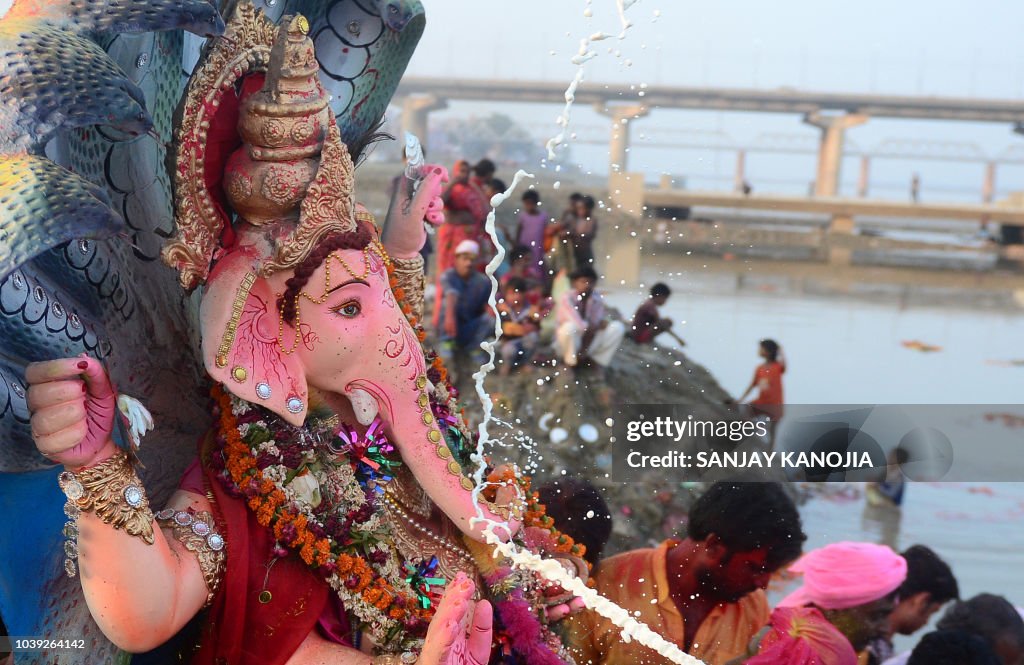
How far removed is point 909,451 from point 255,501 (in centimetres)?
349

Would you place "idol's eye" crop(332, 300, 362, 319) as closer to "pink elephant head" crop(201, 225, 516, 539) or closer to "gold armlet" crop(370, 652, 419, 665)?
"pink elephant head" crop(201, 225, 516, 539)

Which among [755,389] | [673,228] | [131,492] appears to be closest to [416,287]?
[131,492]

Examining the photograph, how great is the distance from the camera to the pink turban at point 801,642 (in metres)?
2.38

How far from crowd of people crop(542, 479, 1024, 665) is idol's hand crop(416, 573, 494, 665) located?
1.83 feet

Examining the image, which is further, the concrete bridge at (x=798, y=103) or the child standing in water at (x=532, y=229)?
the concrete bridge at (x=798, y=103)

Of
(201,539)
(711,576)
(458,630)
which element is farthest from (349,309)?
(711,576)

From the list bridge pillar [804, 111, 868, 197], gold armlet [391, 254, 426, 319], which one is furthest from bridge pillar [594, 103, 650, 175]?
bridge pillar [804, 111, 868, 197]

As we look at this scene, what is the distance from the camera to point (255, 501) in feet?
5.70

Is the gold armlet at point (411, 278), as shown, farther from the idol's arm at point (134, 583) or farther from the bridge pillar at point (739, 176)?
the bridge pillar at point (739, 176)

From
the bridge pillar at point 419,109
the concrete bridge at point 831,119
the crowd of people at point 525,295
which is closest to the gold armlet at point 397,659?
the crowd of people at point 525,295

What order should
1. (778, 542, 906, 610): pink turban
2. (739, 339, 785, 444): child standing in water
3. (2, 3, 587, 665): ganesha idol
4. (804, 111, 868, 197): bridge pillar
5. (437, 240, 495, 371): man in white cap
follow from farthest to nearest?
1. (804, 111, 868, 197): bridge pillar
2. (437, 240, 495, 371): man in white cap
3. (739, 339, 785, 444): child standing in water
4. (778, 542, 906, 610): pink turban
5. (2, 3, 587, 665): ganesha idol

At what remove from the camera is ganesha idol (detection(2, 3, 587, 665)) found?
5.55 feet

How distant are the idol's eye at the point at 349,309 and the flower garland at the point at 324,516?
0.66 ft

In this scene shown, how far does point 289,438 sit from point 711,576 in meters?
1.22
